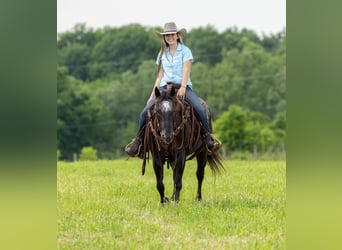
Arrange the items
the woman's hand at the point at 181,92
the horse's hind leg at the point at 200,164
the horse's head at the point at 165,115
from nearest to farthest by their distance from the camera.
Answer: the horse's head at the point at 165,115 < the woman's hand at the point at 181,92 < the horse's hind leg at the point at 200,164

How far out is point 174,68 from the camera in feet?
29.5

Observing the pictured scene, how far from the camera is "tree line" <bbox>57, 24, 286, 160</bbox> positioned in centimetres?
4753

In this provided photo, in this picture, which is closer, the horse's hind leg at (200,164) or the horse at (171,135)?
the horse at (171,135)

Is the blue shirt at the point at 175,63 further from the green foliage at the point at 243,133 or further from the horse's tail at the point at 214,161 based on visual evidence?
the green foliage at the point at 243,133

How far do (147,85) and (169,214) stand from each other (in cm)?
4581

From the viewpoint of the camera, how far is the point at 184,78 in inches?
347

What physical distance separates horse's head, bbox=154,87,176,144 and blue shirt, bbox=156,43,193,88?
71 cm

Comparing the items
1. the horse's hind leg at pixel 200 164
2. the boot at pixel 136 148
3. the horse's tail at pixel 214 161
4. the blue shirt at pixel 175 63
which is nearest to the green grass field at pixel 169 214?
the horse's hind leg at pixel 200 164

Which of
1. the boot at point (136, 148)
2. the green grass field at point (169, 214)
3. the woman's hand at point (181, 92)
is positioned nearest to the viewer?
the green grass field at point (169, 214)

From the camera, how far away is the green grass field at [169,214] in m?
6.52

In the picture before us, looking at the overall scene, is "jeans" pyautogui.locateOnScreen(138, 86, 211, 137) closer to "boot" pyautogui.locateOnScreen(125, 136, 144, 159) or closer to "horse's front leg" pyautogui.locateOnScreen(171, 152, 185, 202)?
"boot" pyautogui.locateOnScreen(125, 136, 144, 159)
